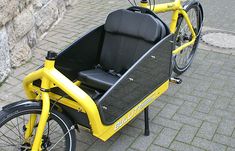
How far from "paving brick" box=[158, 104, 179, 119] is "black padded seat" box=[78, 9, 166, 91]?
713 millimetres

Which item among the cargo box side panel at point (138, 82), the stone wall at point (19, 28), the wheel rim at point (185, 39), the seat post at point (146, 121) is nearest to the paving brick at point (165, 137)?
the seat post at point (146, 121)

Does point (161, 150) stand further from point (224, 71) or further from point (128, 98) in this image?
point (224, 71)

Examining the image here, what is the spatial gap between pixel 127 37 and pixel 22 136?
4.31ft

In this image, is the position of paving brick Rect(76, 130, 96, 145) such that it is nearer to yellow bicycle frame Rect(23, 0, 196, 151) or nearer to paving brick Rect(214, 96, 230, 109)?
yellow bicycle frame Rect(23, 0, 196, 151)

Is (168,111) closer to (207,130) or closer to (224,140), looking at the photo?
(207,130)

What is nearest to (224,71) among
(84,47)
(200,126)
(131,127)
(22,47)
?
(200,126)

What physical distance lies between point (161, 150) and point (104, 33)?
1233 millimetres

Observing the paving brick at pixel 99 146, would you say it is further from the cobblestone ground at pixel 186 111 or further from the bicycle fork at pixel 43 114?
the bicycle fork at pixel 43 114

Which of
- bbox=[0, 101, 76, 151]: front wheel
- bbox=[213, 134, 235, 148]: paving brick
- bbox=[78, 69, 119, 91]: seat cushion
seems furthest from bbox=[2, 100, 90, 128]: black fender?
bbox=[213, 134, 235, 148]: paving brick

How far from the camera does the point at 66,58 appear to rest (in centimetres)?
339

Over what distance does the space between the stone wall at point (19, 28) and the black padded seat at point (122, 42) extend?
1.39 meters

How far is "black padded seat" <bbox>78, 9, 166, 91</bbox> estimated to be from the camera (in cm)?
340

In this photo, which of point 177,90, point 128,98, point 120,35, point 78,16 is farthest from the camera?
point 78,16

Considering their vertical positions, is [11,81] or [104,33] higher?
[104,33]
